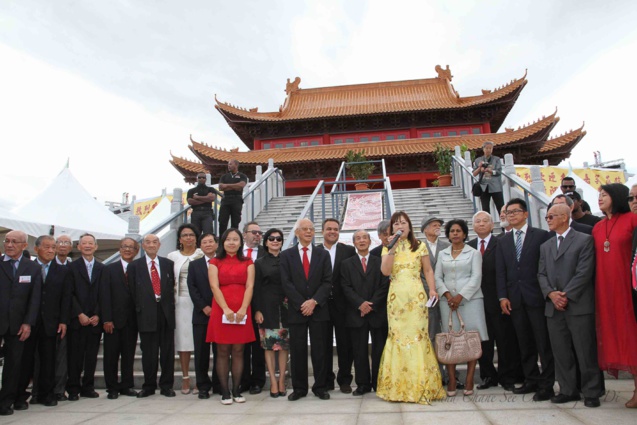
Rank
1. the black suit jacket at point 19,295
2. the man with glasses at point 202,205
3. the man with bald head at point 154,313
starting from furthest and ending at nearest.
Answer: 1. the man with glasses at point 202,205
2. the man with bald head at point 154,313
3. the black suit jacket at point 19,295

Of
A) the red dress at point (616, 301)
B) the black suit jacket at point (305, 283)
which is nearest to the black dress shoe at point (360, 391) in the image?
the black suit jacket at point (305, 283)

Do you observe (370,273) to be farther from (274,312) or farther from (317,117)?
(317,117)

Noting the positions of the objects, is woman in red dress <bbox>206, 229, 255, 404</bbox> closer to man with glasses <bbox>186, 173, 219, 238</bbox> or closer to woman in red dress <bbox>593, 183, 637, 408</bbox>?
woman in red dress <bbox>593, 183, 637, 408</bbox>

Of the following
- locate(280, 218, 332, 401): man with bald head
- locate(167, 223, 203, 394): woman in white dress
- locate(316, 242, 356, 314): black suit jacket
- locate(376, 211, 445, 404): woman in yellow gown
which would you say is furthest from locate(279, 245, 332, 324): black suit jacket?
locate(167, 223, 203, 394): woman in white dress

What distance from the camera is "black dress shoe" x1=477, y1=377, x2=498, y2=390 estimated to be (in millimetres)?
4117

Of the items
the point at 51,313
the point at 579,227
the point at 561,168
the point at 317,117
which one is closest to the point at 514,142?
the point at 561,168

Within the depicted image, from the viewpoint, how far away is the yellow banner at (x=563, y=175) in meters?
15.2

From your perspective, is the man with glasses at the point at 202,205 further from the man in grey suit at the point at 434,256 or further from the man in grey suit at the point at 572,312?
the man in grey suit at the point at 572,312

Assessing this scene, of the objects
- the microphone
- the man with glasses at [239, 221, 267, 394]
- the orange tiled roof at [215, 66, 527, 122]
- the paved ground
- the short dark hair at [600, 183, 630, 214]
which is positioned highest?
the orange tiled roof at [215, 66, 527, 122]

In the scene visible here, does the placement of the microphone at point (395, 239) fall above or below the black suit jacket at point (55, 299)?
above

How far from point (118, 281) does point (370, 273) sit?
2.58 m

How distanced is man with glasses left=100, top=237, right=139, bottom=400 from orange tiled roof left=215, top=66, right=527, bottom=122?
18004mm

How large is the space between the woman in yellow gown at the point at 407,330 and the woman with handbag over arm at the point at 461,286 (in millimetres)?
206

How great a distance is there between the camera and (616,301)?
3396mm
